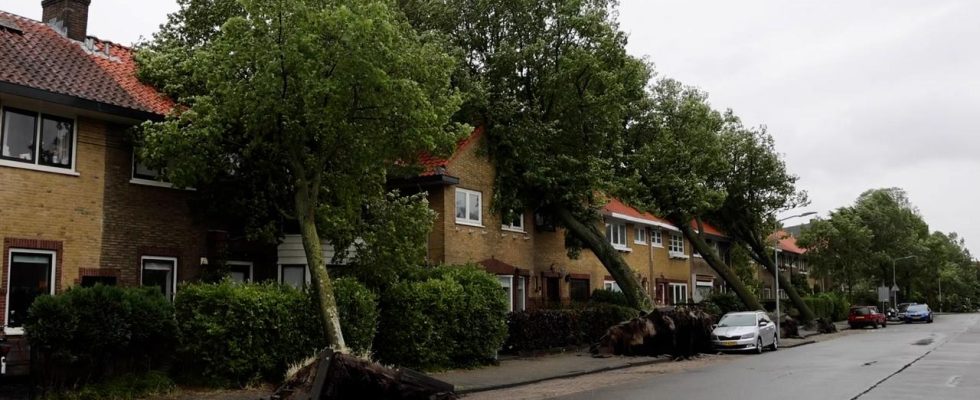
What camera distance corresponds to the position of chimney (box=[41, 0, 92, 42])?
64.7ft

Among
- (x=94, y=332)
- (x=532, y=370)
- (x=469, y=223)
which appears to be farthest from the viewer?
(x=469, y=223)

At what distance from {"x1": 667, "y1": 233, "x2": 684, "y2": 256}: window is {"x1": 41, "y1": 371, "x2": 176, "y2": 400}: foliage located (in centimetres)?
3254

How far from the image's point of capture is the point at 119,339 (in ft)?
44.8

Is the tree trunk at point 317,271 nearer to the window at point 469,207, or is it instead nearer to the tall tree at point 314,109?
the tall tree at point 314,109

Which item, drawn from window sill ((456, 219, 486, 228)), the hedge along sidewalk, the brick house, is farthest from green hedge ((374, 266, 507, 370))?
window sill ((456, 219, 486, 228))

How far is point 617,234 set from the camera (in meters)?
37.3

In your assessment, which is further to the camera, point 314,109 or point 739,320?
point 739,320

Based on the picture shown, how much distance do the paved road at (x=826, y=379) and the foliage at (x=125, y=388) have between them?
7.57 meters

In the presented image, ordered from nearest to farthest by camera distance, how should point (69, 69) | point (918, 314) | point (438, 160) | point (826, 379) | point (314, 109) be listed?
point (314, 109) < point (826, 379) < point (69, 69) < point (438, 160) < point (918, 314)

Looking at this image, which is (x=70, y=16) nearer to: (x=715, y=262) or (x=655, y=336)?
(x=655, y=336)

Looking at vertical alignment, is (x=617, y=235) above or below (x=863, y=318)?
above

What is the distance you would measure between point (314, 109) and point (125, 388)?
19.6 ft

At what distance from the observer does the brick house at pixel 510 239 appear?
81.0 ft

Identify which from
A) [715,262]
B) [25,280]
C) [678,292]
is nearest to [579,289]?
[715,262]
